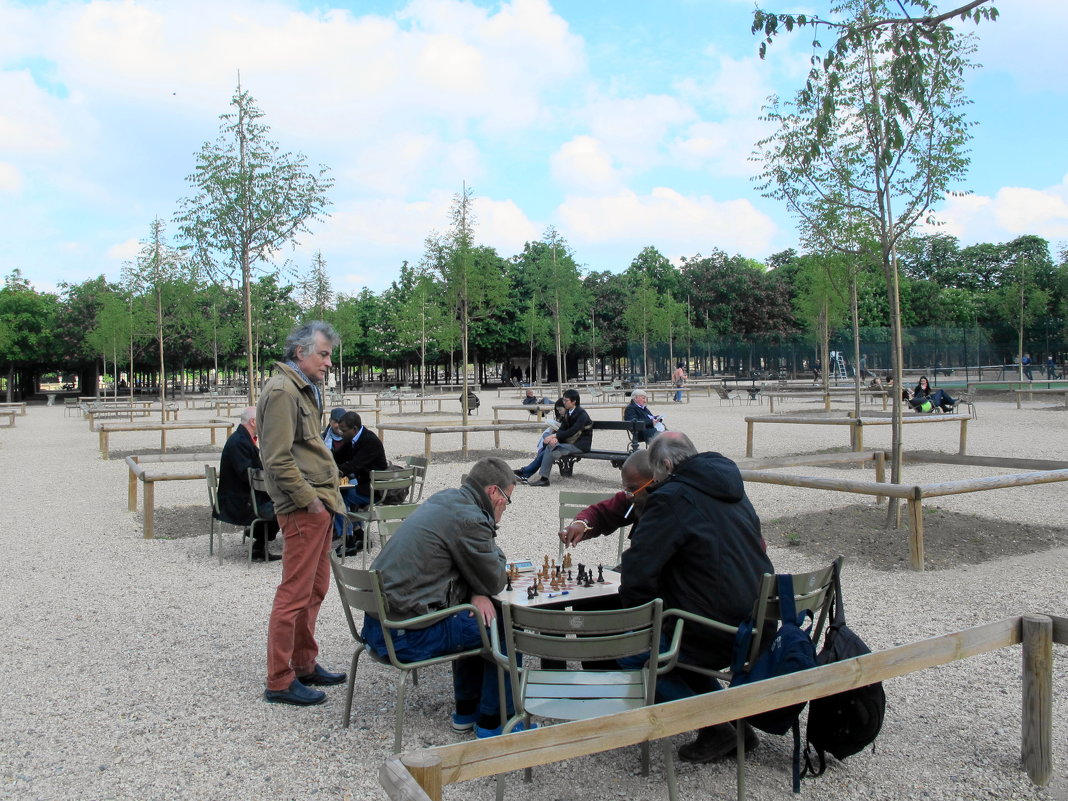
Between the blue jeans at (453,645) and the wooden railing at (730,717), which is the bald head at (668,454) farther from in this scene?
the wooden railing at (730,717)

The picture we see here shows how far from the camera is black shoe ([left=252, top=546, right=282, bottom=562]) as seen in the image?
302 inches

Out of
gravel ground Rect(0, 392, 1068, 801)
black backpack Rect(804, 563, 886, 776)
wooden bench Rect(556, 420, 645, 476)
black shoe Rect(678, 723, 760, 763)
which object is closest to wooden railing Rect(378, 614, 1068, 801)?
black backpack Rect(804, 563, 886, 776)

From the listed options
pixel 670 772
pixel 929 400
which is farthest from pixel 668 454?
pixel 929 400

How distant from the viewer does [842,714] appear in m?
3.40

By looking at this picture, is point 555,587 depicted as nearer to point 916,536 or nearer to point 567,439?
point 916,536

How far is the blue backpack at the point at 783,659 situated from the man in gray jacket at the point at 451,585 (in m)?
1.12

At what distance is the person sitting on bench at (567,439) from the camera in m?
12.2

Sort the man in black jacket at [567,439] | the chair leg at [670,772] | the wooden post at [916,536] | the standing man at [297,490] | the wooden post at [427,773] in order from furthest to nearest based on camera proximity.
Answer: the man in black jacket at [567,439] → the wooden post at [916,536] → the standing man at [297,490] → the chair leg at [670,772] → the wooden post at [427,773]

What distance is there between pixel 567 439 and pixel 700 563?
29.7 ft

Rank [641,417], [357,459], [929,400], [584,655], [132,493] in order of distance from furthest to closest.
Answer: [929,400] → [641,417] → [132,493] → [357,459] → [584,655]

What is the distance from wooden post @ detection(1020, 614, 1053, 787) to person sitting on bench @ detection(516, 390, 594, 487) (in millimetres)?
8925

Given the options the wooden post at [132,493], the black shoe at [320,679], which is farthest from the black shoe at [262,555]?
the black shoe at [320,679]

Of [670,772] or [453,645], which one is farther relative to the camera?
[453,645]

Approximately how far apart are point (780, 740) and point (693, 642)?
727 millimetres
